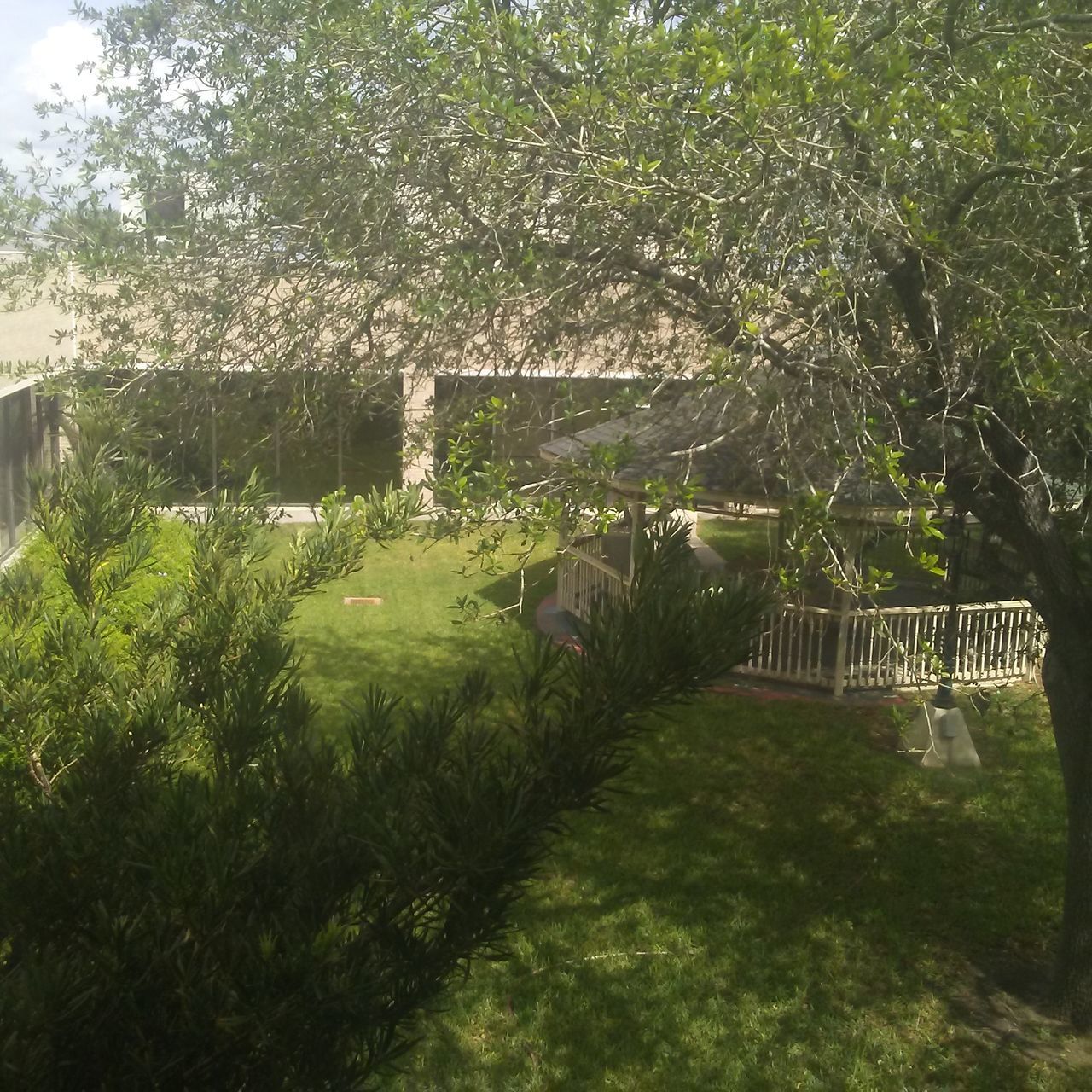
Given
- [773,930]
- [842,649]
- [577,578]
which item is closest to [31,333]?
[577,578]

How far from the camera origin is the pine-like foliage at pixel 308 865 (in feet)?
6.56

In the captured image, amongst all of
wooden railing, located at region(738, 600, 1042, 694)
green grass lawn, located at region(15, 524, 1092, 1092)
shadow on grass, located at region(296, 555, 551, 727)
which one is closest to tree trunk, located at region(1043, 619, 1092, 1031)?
green grass lawn, located at region(15, 524, 1092, 1092)

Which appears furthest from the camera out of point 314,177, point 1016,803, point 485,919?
point 1016,803

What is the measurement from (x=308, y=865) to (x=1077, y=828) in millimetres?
5529

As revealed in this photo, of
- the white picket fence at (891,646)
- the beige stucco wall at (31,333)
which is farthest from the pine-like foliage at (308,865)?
the beige stucco wall at (31,333)

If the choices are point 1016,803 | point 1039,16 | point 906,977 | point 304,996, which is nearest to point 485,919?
point 304,996

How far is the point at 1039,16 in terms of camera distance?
17.8ft

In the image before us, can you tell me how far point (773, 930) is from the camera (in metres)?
7.43

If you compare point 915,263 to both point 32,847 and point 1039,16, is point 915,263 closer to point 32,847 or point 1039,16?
point 1039,16

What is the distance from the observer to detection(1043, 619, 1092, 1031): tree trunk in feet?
21.2

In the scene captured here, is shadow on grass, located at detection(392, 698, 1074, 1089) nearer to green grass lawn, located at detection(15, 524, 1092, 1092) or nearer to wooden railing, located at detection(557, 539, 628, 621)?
green grass lawn, located at detection(15, 524, 1092, 1092)

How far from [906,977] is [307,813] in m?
5.59

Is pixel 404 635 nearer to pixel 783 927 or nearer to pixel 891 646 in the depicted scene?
pixel 891 646

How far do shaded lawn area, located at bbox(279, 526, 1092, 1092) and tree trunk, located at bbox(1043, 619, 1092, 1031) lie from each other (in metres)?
0.24
